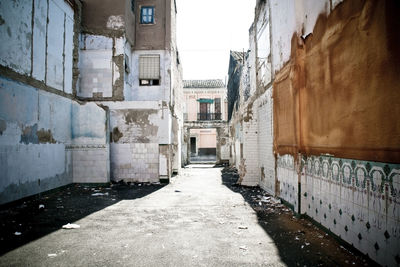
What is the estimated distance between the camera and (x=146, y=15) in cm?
1178

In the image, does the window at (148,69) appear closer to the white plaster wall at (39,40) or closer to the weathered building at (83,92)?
the weathered building at (83,92)

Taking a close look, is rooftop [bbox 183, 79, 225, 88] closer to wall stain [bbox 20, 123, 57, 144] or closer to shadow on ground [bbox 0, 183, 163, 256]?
shadow on ground [bbox 0, 183, 163, 256]

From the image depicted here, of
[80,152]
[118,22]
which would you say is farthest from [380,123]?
[118,22]

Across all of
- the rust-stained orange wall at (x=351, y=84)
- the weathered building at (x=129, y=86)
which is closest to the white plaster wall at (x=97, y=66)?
the weathered building at (x=129, y=86)

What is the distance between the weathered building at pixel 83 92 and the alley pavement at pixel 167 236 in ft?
6.11

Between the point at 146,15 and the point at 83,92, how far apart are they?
5.13 meters

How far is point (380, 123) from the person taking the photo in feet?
8.38

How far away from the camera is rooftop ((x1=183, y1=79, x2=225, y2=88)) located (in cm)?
2666

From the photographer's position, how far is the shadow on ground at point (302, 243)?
290 cm

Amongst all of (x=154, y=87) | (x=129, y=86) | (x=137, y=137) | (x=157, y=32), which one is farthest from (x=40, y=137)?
(x=157, y=32)

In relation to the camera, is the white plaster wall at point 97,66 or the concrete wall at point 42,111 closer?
the concrete wall at point 42,111

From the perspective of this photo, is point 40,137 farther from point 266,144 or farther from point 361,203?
point 361,203

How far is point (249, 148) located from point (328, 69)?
17.0 ft

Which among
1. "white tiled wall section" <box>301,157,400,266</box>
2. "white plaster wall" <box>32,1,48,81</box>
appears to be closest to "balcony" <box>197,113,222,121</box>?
"white plaster wall" <box>32,1,48,81</box>
